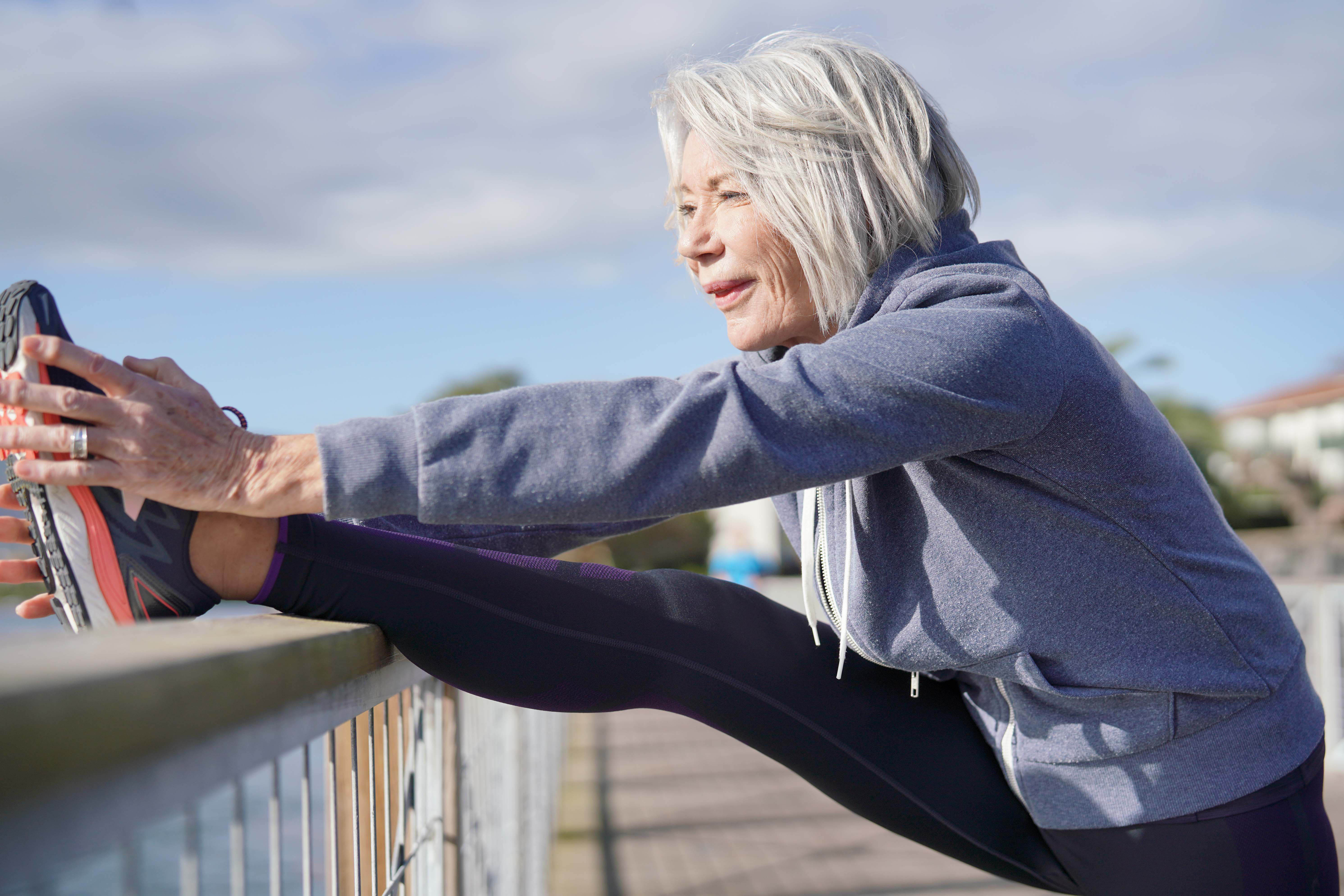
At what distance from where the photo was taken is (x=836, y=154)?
140 centimetres

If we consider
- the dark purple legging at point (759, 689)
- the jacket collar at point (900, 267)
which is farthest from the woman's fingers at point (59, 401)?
the jacket collar at point (900, 267)

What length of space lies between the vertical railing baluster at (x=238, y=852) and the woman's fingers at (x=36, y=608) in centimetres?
62

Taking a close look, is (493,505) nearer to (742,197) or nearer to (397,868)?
(397,868)

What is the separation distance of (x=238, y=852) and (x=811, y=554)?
104 centimetres

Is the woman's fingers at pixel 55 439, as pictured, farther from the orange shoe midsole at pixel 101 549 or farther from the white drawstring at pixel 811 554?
the white drawstring at pixel 811 554

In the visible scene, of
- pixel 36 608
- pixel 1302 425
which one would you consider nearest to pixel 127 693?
pixel 36 608

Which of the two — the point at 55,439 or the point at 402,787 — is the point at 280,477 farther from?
the point at 402,787

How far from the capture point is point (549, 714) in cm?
507

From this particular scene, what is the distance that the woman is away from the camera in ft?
3.25

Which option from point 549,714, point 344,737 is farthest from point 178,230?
point 344,737

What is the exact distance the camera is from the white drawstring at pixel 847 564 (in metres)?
1.44

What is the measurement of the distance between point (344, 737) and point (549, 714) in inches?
160

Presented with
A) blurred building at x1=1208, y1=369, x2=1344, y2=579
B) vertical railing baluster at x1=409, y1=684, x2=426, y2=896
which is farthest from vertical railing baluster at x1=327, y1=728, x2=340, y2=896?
blurred building at x1=1208, y1=369, x2=1344, y2=579

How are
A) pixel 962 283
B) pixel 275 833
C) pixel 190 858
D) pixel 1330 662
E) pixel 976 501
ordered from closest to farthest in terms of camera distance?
pixel 190 858 < pixel 275 833 < pixel 962 283 < pixel 976 501 < pixel 1330 662
